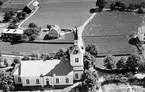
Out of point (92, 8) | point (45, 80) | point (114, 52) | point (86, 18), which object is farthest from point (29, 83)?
point (92, 8)

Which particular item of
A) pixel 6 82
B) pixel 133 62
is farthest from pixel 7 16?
pixel 133 62

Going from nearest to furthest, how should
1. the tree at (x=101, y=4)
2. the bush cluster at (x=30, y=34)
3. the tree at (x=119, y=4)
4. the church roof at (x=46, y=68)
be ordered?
the church roof at (x=46, y=68), the bush cluster at (x=30, y=34), the tree at (x=119, y=4), the tree at (x=101, y=4)

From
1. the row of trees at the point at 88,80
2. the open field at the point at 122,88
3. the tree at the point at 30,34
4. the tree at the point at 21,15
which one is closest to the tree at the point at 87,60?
the row of trees at the point at 88,80

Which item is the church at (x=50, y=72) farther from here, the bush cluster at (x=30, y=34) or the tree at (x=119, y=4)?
the tree at (x=119, y=4)

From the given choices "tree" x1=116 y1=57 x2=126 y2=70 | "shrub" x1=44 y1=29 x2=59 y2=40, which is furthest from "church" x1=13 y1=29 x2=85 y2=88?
"shrub" x1=44 y1=29 x2=59 y2=40

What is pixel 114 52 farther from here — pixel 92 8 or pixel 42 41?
pixel 92 8
